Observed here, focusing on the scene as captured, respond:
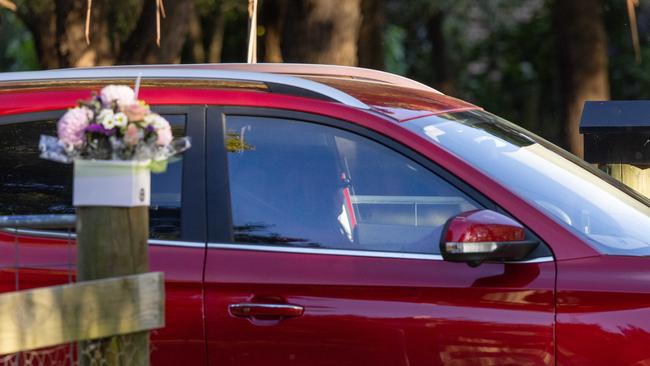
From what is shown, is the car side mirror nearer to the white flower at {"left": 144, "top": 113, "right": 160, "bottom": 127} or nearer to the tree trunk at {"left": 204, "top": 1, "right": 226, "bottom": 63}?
the white flower at {"left": 144, "top": 113, "right": 160, "bottom": 127}

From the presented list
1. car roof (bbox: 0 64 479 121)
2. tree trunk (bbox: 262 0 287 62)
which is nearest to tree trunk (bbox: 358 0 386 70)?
tree trunk (bbox: 262 0 287 62)

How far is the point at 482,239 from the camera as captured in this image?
13.4 feet

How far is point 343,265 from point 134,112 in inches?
42.0

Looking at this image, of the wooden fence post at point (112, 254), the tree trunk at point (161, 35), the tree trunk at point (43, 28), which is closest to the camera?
the wooden fence post at point (112, 254)

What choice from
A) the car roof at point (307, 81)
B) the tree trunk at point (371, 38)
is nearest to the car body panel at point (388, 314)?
the car roof at point (307, 81)

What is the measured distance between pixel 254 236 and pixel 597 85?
42.4 feet

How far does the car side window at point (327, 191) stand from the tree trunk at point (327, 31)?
6427 millimetres

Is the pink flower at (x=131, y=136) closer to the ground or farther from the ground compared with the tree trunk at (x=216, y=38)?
farther from the ground

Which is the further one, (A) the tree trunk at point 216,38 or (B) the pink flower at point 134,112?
(A) the tree trunk at point 216,38

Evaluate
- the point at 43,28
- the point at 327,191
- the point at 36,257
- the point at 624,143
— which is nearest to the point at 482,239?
the point at 327,191

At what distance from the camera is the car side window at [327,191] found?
14.5ft

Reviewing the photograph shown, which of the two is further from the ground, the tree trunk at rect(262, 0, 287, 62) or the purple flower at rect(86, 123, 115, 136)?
the purple flower at rect(86, 123, 115, 136)

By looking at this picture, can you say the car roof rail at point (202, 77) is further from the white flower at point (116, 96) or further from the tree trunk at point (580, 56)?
the tree trunk at point (580, 56)

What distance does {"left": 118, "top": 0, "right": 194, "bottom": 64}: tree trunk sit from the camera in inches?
623
